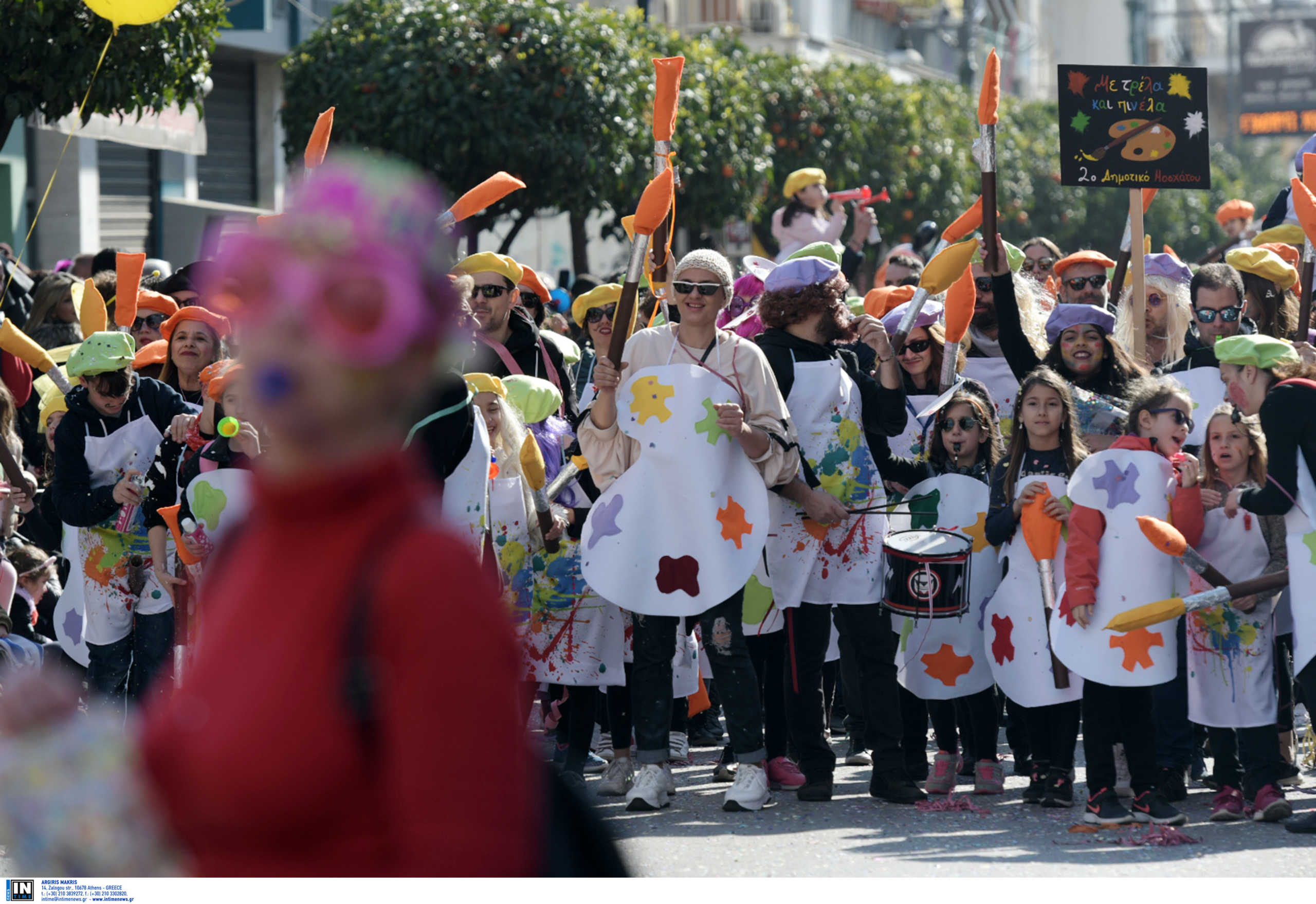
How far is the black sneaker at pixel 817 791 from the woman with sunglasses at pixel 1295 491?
1399 millimetres

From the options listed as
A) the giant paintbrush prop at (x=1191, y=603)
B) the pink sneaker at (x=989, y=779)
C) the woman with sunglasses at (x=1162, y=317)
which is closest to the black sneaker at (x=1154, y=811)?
the giant paintbrush prop at (x=1191, y=603)

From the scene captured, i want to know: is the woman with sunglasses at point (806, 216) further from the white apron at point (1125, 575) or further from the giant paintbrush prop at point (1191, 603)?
the giant paintbrush prop at point (1191, 603)

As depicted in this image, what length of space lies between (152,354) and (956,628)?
3.05 meters

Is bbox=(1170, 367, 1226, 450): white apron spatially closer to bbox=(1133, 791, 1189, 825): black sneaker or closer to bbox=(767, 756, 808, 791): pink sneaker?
bbox=(1133, 791, 1189, 825): black sneaker

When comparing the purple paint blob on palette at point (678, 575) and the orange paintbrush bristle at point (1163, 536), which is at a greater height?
the orange paintbrush bristle at point (1163, 536)

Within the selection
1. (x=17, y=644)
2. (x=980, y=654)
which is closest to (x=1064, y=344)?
(x=980, y=654)

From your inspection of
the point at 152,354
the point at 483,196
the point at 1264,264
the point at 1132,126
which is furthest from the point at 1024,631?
the point at 152,354

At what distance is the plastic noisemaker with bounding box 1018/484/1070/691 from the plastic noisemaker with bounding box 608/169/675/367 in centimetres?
138

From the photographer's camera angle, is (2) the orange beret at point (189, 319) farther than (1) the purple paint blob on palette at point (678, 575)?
Yes

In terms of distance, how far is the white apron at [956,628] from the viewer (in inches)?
229

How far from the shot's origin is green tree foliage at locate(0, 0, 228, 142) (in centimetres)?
773

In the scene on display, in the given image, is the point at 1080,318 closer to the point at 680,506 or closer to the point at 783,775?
the point at 680,506

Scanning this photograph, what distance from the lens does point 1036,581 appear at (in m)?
5.64
